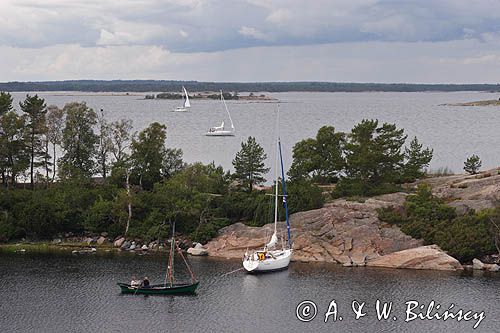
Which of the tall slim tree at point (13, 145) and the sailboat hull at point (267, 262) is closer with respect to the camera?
the sailboat hull at point (267, 262)

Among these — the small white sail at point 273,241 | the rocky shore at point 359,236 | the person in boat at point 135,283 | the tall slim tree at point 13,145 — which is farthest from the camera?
the tall slim tree at point 13,145

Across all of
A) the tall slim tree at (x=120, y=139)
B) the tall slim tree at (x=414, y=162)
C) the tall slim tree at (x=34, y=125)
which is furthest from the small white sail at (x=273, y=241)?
the tall slim tree at (x=34, y=125)

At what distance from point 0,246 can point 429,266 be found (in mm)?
37163

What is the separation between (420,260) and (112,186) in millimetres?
31632

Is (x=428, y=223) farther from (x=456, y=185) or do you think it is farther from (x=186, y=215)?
(x=186, y=215)

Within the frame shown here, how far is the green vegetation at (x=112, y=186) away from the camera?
6856 cm

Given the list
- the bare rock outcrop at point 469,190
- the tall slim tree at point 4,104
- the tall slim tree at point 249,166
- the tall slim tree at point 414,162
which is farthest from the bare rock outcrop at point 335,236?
the tall slim tree at point 4,104

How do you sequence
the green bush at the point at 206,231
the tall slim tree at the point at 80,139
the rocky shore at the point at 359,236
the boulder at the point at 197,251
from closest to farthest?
the rocky shore at the point at 359,236
the boulder at the point at 197,251
the green bush at the point at 206,231
the tall slim tree at the point at 80,139

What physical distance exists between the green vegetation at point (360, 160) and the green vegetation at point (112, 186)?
14.7 ft

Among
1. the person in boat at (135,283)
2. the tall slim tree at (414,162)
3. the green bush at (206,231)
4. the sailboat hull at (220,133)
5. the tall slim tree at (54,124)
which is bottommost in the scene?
the person in boat at (135,283)

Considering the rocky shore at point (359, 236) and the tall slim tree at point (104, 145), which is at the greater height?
the tall slim tree at point (104, 145)

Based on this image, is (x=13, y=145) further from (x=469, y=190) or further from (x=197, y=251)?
(x=469, y=190)

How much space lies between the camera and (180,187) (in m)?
70.2

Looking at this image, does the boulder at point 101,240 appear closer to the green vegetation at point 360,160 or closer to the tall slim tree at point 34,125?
the tall slim tree at point 34,125
